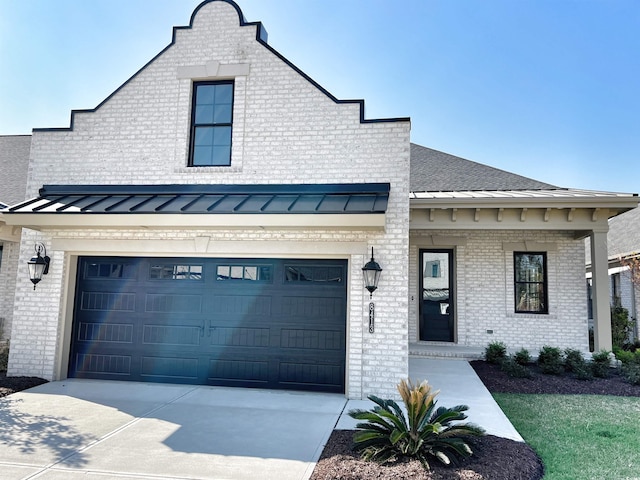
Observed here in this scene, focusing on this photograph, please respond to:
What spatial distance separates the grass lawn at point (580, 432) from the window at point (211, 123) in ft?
22.0

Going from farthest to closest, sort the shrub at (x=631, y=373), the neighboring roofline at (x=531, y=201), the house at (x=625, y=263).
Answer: the house at (x=625, y=263) → the neighboring roofline at (x=531, y=201) → the shrub at (x=631, y=373)

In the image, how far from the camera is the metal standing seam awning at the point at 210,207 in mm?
6672

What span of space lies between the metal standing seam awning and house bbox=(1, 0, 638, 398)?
36 millimetres

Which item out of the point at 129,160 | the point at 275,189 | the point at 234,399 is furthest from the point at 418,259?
the point at 129,160

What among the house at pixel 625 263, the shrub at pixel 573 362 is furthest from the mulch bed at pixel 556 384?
the house at pixel 625 263

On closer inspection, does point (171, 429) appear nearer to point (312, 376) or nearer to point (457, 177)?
point (312, 376)

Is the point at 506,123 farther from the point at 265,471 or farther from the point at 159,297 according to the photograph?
the point at 265,471

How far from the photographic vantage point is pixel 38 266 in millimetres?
7914

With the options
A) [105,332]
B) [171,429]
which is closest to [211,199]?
[105,332]

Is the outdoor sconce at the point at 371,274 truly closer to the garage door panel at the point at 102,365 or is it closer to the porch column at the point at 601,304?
the garage door panel at the point at 102,365

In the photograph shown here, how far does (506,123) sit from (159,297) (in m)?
13.4

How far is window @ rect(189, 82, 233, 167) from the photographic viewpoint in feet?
27.1

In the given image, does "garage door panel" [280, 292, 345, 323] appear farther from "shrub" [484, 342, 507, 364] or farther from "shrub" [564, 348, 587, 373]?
"shrub" [564, 348, 587, 373]

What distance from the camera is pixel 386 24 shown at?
10.2m
